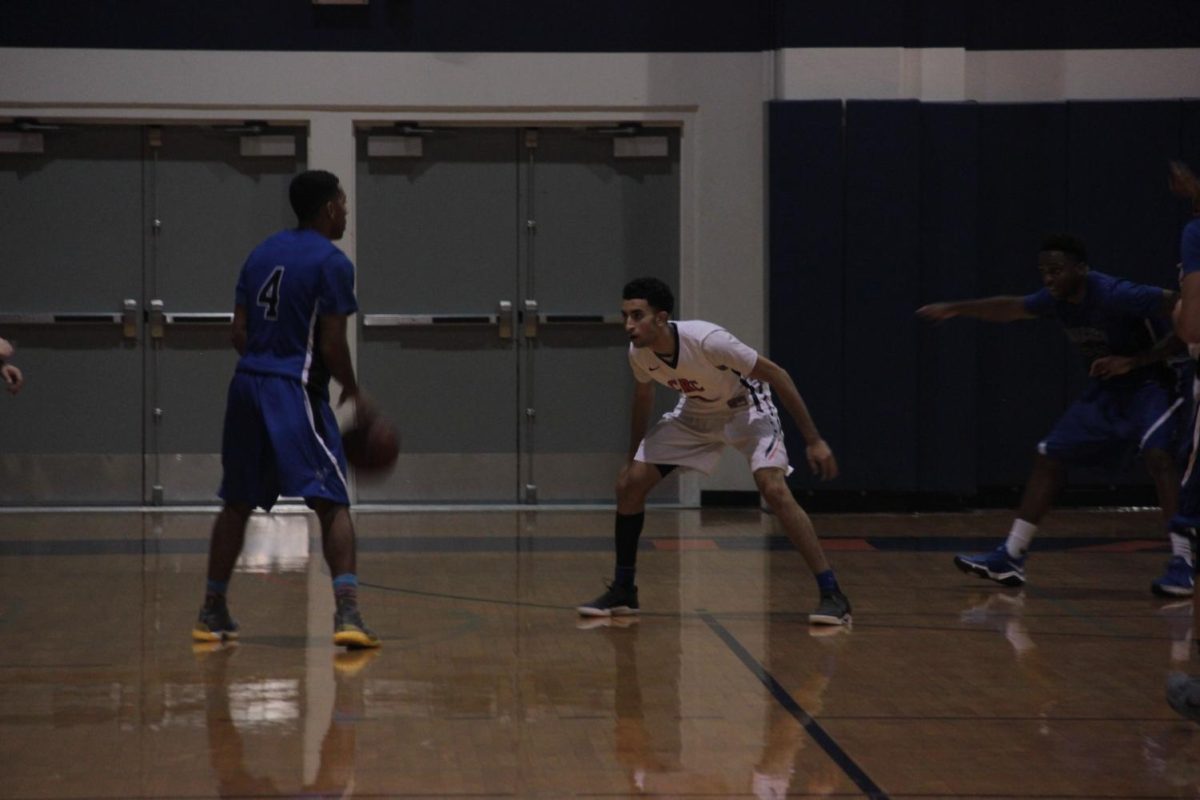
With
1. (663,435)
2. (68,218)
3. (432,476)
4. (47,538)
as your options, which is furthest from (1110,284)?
(68,218)

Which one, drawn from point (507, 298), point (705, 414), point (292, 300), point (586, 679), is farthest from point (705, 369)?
point (507, 298)

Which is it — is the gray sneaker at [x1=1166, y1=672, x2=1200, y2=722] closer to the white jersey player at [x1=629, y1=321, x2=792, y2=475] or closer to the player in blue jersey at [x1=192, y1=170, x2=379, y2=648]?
the white jersey player at [x1=629, y1=321, x2=792, y2=475]

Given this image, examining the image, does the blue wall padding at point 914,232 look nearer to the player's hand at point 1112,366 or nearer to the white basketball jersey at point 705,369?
the player's hand at point 1112,366

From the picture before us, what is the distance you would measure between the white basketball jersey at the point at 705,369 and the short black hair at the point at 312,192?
1.43 metres

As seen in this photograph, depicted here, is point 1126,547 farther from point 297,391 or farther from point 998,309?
point 297,391

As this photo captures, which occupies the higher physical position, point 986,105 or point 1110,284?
point 986,105

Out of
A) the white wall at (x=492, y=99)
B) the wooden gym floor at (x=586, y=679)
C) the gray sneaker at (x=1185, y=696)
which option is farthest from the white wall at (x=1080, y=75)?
the gray sneaker at (x=1185, y=696)

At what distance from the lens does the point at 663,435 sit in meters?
7.39

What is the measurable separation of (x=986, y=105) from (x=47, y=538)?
683 cm

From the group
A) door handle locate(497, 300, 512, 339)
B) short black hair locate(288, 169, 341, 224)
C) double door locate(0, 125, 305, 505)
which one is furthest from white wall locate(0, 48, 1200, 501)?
short black hair locate(288, 169, 341, 224)

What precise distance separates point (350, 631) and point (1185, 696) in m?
3.02

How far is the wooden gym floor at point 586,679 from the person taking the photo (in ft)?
15.3

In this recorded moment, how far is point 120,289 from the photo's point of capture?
1177 cm

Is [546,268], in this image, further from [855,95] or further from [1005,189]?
[1005,189]
